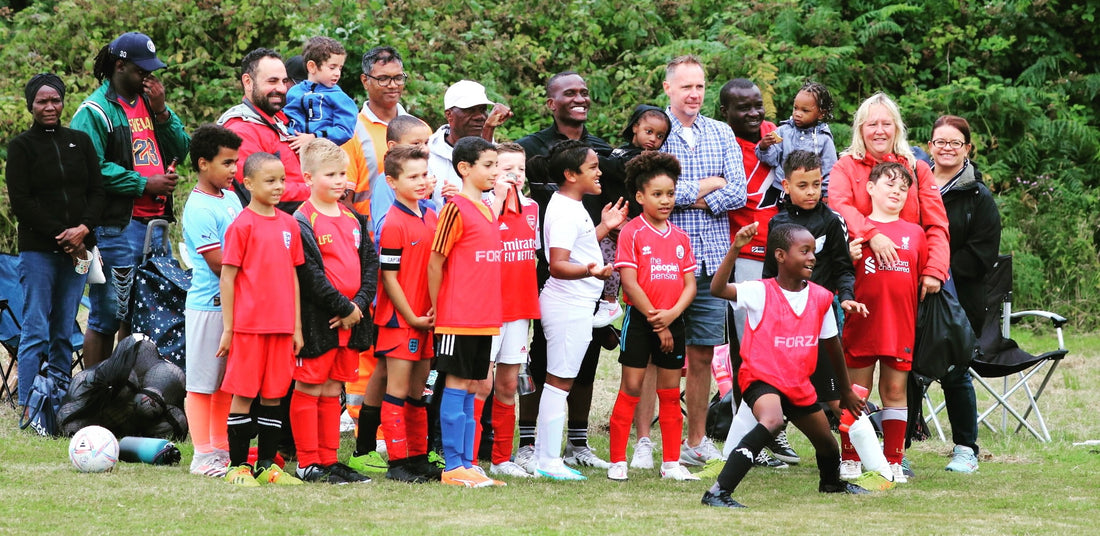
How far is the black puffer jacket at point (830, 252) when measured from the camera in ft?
21.2

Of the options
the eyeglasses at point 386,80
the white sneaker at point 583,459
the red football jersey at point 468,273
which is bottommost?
the white sneaker at point 583,459

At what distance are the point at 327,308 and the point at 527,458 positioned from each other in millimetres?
1471

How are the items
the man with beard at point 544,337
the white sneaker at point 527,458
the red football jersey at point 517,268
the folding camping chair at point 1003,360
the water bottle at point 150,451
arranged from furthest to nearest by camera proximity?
the folding camping chair at point 1003,360 < the man with beard at point 544,337 < the white sneaker at point 527,458 < the water bottle at point 150,451 < the red football jersey at point 517,268

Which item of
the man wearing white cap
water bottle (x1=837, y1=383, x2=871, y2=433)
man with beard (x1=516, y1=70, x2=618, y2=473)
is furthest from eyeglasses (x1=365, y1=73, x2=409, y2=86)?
water bottle (x1=837, y1=383, x2=871, y2=433)

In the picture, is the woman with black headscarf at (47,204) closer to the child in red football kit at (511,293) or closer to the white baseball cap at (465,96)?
the white baseball cap at (465,96)

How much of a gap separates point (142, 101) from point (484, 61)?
6.22 meters

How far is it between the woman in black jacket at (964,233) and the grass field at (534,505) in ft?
1.17

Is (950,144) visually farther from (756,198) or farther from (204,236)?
(204,236)

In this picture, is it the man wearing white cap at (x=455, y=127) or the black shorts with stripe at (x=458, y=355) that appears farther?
the man wearing white cap at (x=455, y=127)

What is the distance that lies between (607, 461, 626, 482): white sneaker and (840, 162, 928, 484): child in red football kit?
1144mm

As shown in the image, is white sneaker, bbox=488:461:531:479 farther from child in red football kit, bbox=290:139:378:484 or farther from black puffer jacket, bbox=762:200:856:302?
black puffer jacket, bbox=762:200:856:302

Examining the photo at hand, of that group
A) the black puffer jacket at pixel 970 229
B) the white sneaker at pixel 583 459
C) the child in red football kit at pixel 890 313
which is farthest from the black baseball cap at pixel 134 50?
the black puffer jacket at pixel 970 229

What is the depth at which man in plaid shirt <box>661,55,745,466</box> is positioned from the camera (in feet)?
22.8

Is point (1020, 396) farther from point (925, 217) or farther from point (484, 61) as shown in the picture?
point (484, 61)
